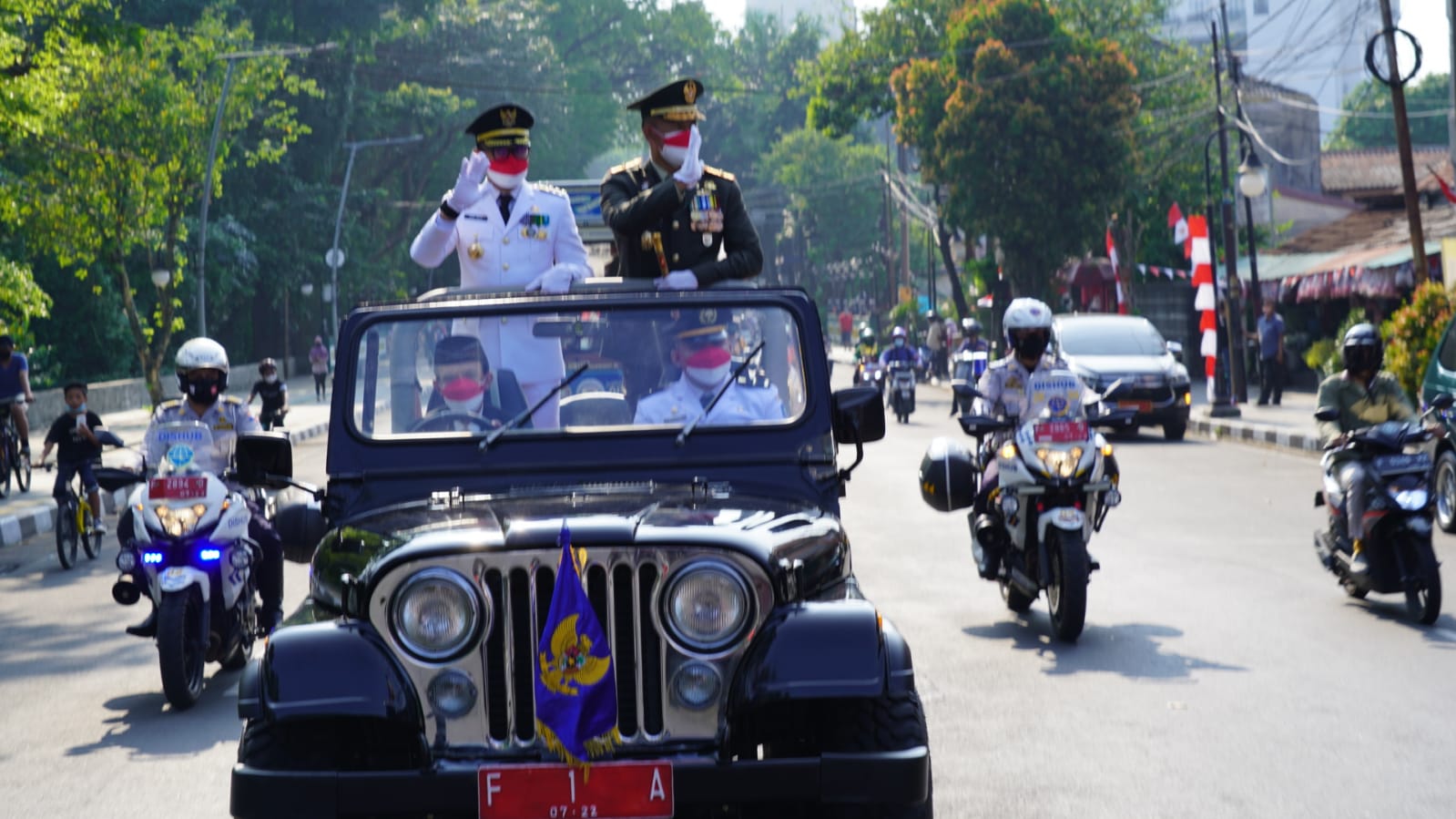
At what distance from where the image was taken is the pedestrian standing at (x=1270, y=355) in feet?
100

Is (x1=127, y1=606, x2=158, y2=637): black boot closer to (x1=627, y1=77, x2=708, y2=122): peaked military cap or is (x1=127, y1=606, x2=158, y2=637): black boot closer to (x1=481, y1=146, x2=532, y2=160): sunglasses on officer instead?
(x1=481, y1=146, x2=532, y2=160): sunglasses on officer

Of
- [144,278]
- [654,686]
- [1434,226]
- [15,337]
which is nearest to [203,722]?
[654,686]

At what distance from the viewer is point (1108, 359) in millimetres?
26594

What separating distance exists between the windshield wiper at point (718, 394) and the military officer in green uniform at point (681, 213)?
1.15m

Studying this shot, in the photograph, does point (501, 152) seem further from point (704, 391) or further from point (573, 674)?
point (573, 674)

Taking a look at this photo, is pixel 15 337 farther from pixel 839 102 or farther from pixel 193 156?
pixel 839 102

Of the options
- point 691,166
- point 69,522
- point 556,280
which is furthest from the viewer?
point 69,522

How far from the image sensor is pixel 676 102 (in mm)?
7176

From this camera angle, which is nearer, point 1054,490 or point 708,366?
point 708,366

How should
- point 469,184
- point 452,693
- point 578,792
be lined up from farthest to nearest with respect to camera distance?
point 469,184 → point 452,693 → point 578,792

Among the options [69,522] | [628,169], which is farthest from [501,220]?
[69,522]

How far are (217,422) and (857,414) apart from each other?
4151mm

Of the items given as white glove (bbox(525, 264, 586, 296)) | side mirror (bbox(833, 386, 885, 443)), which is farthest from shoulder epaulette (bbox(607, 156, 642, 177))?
side mirror (bbox(833, 386, 885, 443))

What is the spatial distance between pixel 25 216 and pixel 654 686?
24.6m
